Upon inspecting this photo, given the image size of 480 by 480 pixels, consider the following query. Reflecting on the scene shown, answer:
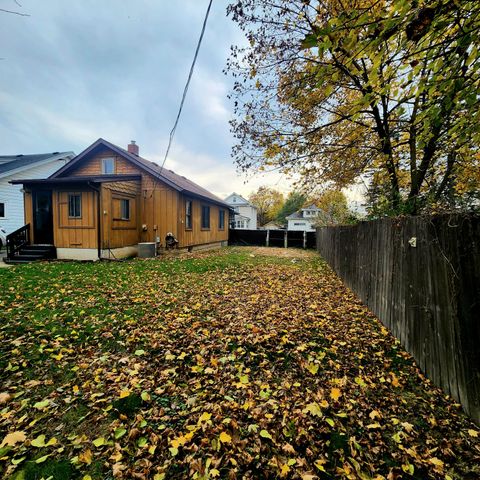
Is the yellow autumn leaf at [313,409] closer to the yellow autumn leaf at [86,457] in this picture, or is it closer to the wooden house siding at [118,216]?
the yellow autumn leaf at [86,457]

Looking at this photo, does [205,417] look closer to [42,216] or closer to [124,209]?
[124,209]

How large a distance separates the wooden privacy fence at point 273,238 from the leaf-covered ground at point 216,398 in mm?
14760

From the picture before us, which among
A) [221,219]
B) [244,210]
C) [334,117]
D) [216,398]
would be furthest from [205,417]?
[244,210]

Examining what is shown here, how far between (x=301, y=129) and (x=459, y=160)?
380cm

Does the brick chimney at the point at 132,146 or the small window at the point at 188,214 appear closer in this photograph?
the small window at the point at 188,214

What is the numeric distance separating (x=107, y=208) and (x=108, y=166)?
3.98 m

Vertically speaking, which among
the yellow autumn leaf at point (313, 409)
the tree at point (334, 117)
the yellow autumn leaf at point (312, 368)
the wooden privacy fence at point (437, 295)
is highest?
the tree at point (334, 117)

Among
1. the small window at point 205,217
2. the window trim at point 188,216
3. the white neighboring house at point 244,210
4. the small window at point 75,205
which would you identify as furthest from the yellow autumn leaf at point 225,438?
the white neighboring house at point 244,210

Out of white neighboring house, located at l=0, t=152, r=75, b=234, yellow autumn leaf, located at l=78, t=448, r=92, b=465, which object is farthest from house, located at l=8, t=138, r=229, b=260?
yellow autumn leaf, located at l=78, t=448, r=92, b=465

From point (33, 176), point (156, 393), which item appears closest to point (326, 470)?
point (156, 393)

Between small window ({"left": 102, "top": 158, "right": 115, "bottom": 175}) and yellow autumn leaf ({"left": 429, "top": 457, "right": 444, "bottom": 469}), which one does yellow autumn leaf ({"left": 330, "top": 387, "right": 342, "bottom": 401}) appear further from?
small window ({"left": 102, "top": 158, "right": 115, "bottom": 175})

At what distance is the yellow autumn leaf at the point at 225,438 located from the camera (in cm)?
186

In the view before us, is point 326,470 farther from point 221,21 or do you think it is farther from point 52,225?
point 52,225

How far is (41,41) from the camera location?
3637 millimetres
